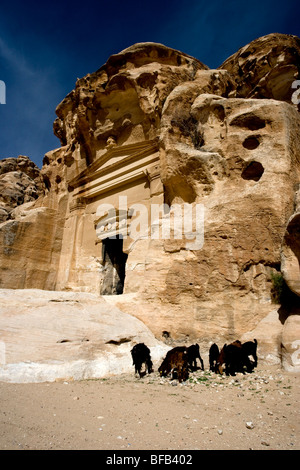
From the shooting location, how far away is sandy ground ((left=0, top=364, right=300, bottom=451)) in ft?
7.57

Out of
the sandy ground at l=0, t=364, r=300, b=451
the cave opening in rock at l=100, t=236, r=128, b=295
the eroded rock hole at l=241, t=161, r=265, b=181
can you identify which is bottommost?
the sandy ground at l=0, t=364, r=300, b=451

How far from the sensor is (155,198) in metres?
10.7

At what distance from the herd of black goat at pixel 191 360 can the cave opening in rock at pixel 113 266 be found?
297 inches

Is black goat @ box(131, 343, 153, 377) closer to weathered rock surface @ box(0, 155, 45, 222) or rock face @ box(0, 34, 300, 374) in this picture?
rock face @ box(0, 34, 300, 374)

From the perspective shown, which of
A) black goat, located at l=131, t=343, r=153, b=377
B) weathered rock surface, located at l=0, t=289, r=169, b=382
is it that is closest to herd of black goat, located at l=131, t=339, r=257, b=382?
black goat, located at l=131, t=343, r=153, b=377

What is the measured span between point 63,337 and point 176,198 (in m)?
4.64

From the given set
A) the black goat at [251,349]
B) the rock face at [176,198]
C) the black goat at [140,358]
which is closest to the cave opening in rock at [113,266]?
the rock face at [176,198]

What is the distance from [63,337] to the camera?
4527mm

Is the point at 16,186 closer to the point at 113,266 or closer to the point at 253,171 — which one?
the point at 113,266

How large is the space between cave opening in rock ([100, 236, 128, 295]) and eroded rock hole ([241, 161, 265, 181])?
19.7 feet

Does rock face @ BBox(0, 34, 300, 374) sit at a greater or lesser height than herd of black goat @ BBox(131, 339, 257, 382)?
greater
